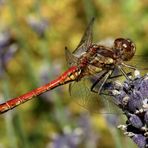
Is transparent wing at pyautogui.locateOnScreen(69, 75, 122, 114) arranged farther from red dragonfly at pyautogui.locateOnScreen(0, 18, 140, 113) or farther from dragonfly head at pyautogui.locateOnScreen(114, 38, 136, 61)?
dragonfly head at pyautogui.locateOnScreen(114, 38, 136, 61)

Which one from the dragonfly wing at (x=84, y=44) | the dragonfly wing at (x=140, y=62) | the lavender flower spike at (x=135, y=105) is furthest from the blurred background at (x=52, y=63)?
the lavender flower spike at (x=135, y=105)

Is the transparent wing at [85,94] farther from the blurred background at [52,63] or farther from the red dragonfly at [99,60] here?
the blurred background at [52,63]

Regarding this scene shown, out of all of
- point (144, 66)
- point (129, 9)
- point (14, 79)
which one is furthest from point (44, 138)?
point (144, 66)

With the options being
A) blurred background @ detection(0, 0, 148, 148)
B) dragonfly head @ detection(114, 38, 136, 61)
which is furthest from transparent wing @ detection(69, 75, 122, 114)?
blurred background @ detection(0, 0, 148, 148)

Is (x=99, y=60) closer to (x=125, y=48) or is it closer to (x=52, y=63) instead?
(x=125, y=48)

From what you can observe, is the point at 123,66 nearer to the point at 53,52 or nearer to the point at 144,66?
the point at 144,66

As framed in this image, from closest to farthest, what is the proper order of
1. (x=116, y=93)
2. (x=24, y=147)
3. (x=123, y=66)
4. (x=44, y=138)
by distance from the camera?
1. (x=116, y=93)
2. (x=123, y=66)
3. (x=24, y=147)
4. (x=44, y=138)
